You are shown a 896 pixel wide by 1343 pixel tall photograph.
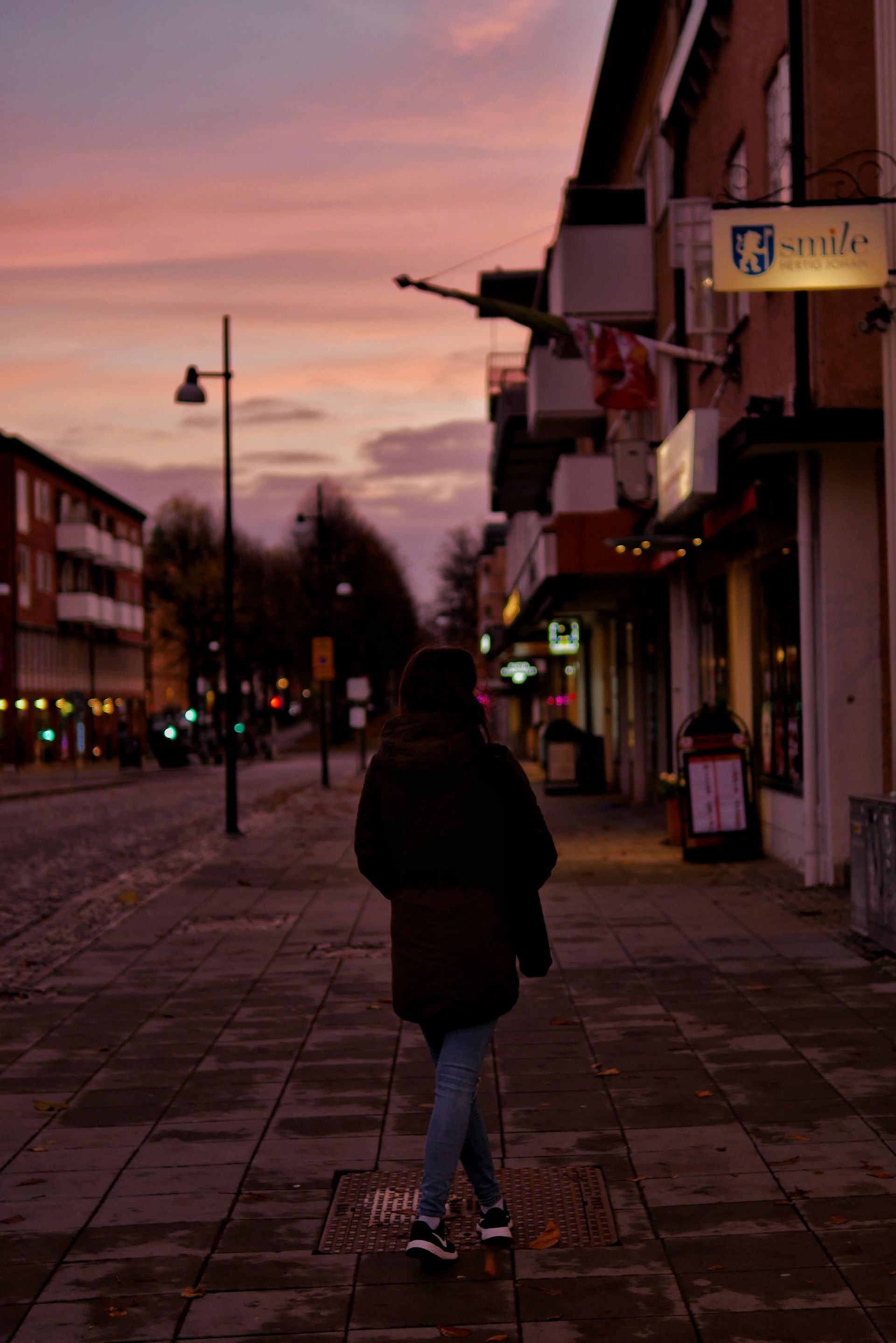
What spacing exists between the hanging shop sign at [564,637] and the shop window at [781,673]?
56.8 ft

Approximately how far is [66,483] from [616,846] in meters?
62.1

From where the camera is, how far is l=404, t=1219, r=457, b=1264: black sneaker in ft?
15.4

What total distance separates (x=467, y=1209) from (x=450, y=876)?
4.36 ft

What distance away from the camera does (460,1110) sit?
15.3ft

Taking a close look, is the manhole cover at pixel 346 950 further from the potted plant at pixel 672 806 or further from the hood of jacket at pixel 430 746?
the potted plant at pixel 672 806

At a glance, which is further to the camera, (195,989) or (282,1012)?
Result: (195,989)

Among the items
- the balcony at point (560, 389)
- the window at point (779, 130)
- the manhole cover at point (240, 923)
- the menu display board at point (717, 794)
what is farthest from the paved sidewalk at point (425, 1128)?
the balcony at point (560, 389)

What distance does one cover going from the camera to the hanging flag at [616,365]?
18.8 meters

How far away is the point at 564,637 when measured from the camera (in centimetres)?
3434

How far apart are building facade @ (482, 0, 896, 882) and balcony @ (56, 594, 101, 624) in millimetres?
50700

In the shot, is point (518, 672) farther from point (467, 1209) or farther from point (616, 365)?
point (467, 1209)

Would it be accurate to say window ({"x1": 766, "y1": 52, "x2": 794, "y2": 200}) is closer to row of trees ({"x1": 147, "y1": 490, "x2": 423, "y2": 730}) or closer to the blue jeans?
the blue jeans

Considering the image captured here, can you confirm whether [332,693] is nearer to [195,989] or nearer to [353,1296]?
[195,989]

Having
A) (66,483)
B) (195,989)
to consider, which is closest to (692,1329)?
(195,989)
